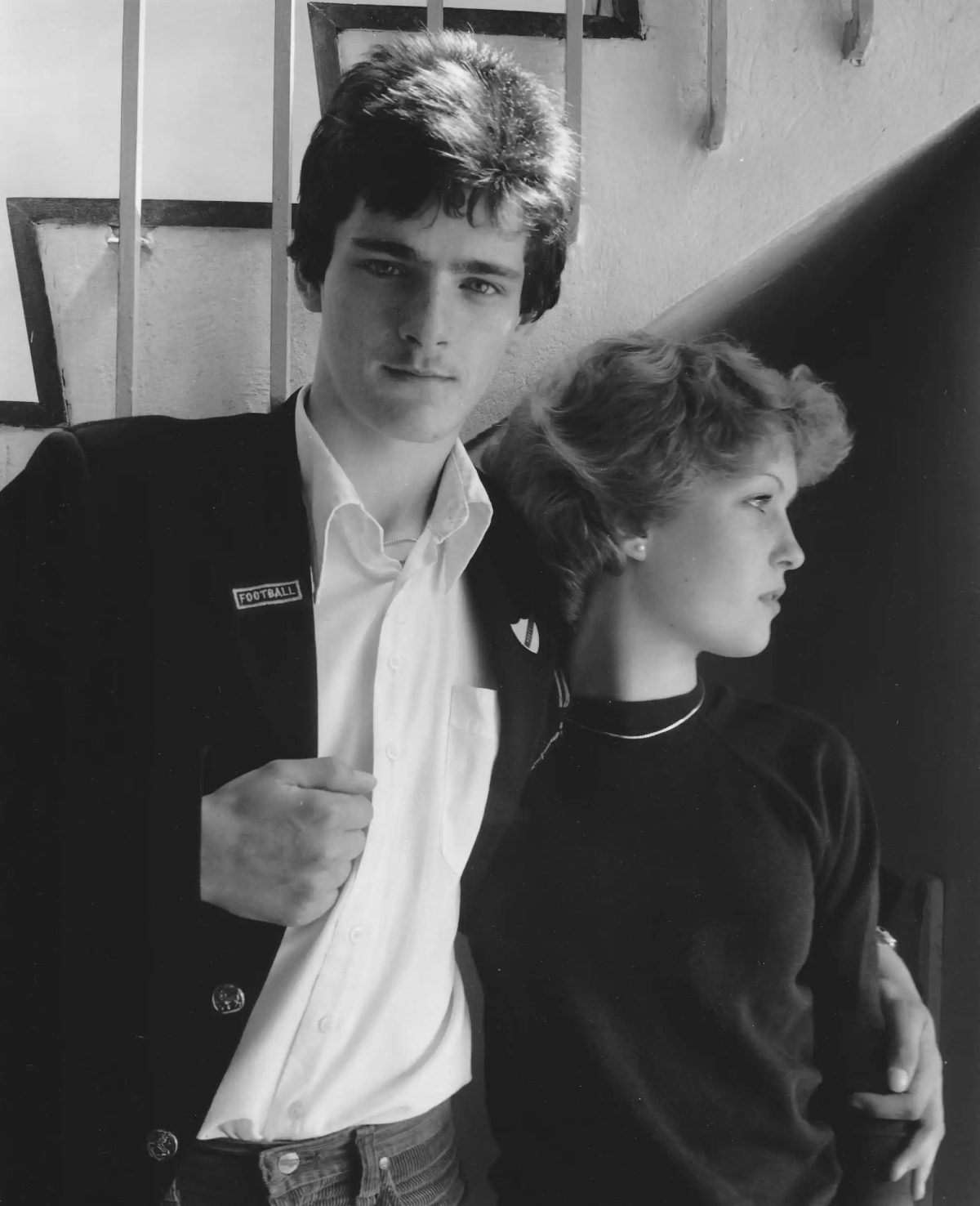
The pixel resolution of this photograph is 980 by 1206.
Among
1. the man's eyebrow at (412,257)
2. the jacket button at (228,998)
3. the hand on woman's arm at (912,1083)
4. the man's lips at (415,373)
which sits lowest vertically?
the hand on woman's arm at (912,1083)

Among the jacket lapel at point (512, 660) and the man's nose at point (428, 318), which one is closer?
the man's nose at point (428, 318)

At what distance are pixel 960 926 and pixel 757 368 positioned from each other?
69 centimetres

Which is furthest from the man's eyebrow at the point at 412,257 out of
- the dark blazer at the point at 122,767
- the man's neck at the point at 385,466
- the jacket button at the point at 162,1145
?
the jacket button at the point at 162,1145

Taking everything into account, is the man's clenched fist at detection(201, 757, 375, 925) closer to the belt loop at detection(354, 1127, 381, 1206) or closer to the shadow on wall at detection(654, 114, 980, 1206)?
the belt loop at detection(354, 1127, 381, 1206)

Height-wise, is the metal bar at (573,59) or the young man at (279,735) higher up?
the metal bar at (573,59)

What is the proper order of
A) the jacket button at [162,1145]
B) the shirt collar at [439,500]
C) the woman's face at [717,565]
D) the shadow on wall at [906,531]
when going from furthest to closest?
the shadow on wall at [906,531], the woman's face at [717,565], the shirt collar at [439,500], the jacket button at [162,1145]

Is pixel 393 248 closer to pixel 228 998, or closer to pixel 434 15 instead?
pixel 434 15

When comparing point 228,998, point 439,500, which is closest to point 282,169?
point 439,500

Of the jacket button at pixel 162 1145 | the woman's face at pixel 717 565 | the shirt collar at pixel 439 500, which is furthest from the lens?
the woman's face at pixel 717 565

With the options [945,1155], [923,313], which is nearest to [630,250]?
[923,313]

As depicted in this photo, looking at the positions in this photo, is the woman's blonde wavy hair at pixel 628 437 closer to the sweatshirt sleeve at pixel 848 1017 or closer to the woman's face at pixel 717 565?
the woman's face at pixel 717 565

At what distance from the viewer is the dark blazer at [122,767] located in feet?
2.85

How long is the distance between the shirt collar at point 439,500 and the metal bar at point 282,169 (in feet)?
0.50

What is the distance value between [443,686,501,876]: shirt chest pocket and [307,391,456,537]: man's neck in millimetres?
176
